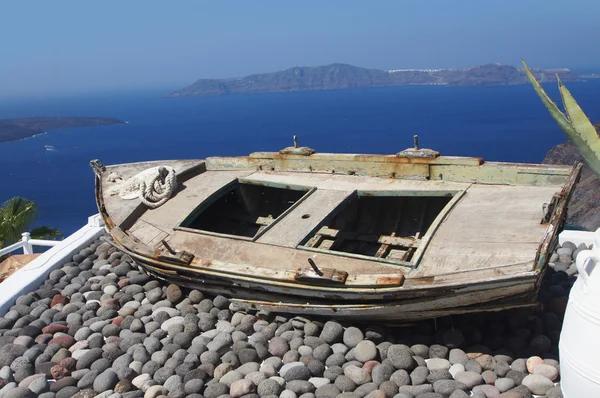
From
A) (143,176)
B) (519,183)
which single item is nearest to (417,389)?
(519,183)

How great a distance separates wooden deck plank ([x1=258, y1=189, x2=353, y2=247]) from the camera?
5.34 m

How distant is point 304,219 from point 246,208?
199 cm

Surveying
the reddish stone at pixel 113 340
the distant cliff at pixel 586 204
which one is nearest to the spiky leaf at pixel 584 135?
the reddish stone at pixel 113 340

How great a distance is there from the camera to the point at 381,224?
6.66m

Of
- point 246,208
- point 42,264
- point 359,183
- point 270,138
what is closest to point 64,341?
point 42,264

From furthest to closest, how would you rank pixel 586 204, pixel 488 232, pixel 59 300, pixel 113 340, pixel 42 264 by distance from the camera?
pixel 586 204, pixel 42 264, pixel 59 300, pixel 113 340, pixel 488 232

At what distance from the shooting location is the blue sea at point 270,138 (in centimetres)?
5991

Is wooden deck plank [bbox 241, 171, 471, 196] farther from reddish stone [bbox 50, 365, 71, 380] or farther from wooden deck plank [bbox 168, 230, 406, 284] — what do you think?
reddish stone [bbox 50, 365, 71, 380]

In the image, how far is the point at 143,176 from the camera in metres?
7.28

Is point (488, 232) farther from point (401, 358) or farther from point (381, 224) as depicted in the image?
point (381, 224)

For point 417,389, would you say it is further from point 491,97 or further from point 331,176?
point 491,97

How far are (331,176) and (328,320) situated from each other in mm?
2517

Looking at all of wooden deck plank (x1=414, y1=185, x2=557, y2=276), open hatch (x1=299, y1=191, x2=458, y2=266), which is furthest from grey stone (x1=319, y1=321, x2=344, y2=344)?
open hatch (x1=299, y1=191, x2=458, y2=266)

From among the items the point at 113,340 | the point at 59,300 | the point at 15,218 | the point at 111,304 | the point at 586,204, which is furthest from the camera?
the point at 586,204
